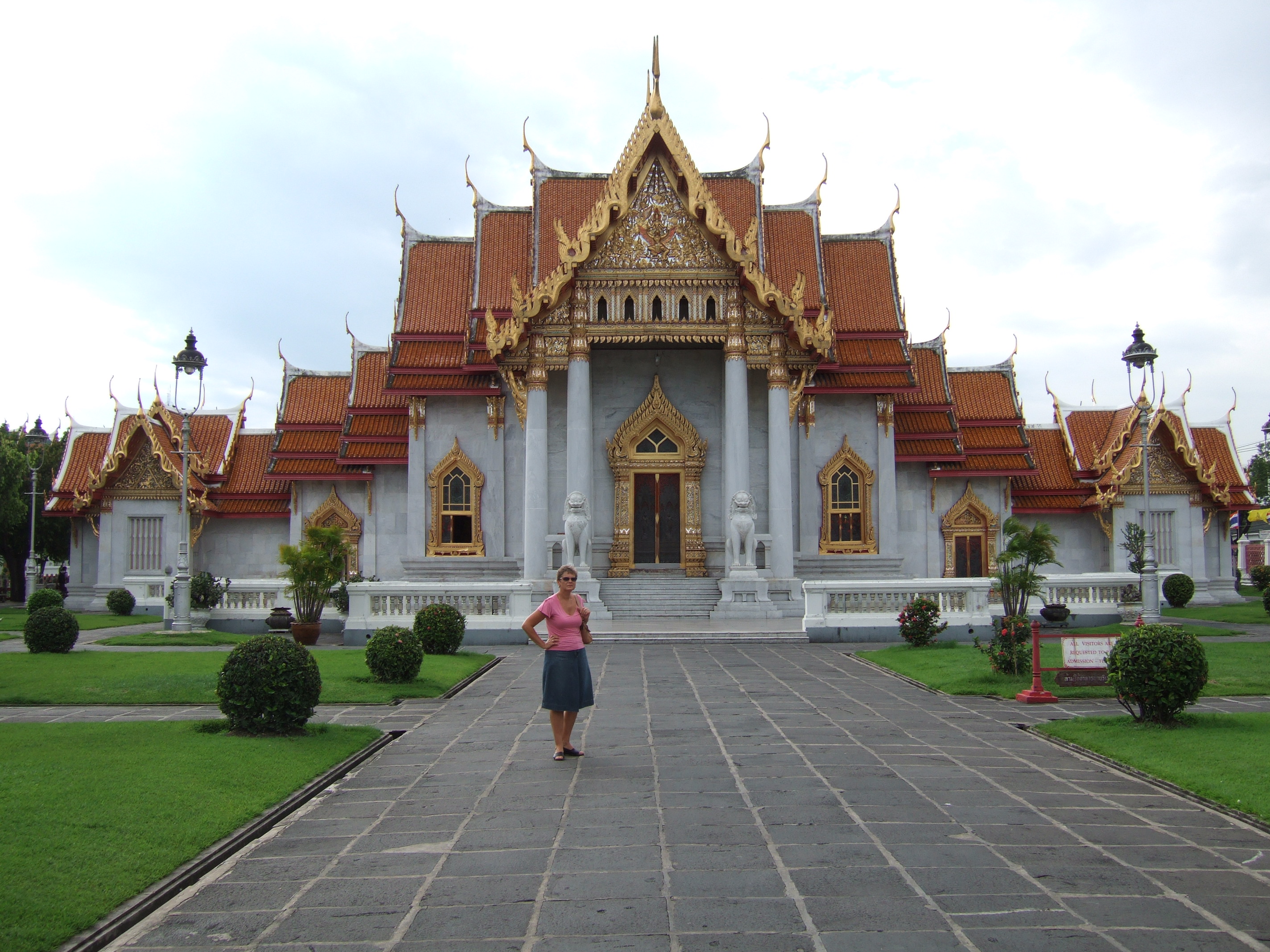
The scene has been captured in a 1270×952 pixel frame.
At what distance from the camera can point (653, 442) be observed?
26531mm

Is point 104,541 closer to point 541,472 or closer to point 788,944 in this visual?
point 541,472

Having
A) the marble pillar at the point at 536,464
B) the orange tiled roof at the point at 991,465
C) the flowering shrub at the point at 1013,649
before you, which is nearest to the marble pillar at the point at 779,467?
the marble pillar at the point at 536,464

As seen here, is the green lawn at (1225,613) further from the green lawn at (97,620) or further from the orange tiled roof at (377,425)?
the green lawn at (97,620)

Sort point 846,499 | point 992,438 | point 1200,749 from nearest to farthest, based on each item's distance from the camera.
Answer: point 1200,749, point 846,499, point 992,438

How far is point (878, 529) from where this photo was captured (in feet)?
88.2

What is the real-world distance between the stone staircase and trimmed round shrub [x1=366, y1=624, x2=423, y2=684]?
393 inches

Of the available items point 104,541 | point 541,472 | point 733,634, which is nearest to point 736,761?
point 733,634

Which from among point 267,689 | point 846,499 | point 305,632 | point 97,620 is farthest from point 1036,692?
point 97,620

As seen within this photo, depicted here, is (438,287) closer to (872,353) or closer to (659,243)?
(659,243)

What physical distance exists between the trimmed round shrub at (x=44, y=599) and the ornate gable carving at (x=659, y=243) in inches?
523

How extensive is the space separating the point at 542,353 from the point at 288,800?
1815 centimetres

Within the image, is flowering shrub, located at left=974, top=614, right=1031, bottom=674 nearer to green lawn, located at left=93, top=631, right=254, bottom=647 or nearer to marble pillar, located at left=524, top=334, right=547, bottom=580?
marble pillar, located at left=524, top=334, right=547, bottom=580

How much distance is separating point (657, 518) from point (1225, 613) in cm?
1413

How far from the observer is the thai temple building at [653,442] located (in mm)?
24391
